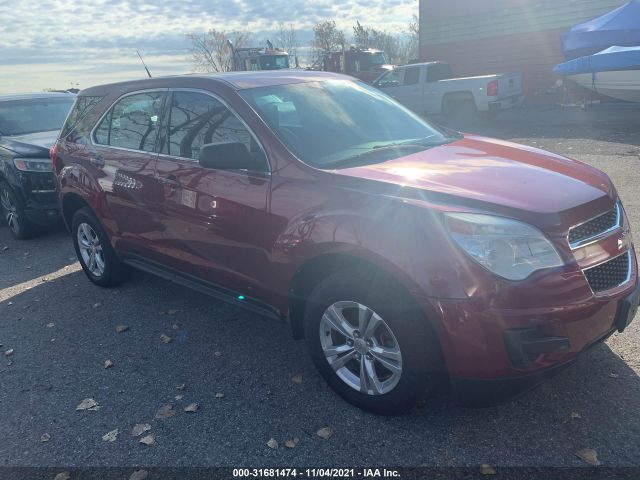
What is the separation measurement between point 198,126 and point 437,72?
14963 mm

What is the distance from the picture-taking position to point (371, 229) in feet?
8.80

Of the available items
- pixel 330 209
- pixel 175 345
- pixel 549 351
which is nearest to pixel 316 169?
pixel 330 209

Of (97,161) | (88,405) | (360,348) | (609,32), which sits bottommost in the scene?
(88,405)

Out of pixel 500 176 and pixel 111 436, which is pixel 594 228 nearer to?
pixel 500 176

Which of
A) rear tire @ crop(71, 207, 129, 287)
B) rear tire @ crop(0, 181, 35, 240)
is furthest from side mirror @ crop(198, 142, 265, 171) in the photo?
rear tire @ crop(0, 181, 35, 240)

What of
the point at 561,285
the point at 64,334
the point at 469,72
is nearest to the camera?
the point at 561,285

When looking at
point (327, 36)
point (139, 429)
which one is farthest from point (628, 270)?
point (327, 36)

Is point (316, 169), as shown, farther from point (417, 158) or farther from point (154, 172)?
point (154, 172)

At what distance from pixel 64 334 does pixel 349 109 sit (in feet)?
9.68

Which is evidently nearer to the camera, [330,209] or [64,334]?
[330,209]

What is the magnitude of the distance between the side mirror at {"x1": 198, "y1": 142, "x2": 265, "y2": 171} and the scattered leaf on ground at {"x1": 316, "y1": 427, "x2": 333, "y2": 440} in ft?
5.13

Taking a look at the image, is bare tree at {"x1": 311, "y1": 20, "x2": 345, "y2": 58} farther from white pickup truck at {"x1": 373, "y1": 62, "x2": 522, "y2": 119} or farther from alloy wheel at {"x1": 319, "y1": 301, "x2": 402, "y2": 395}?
alloy wheel at {"x1": 319, "y1": 301, "x2": 402, "y2": 395}

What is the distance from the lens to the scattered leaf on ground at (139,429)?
3.03 meters

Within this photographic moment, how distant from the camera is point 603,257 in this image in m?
2.67
